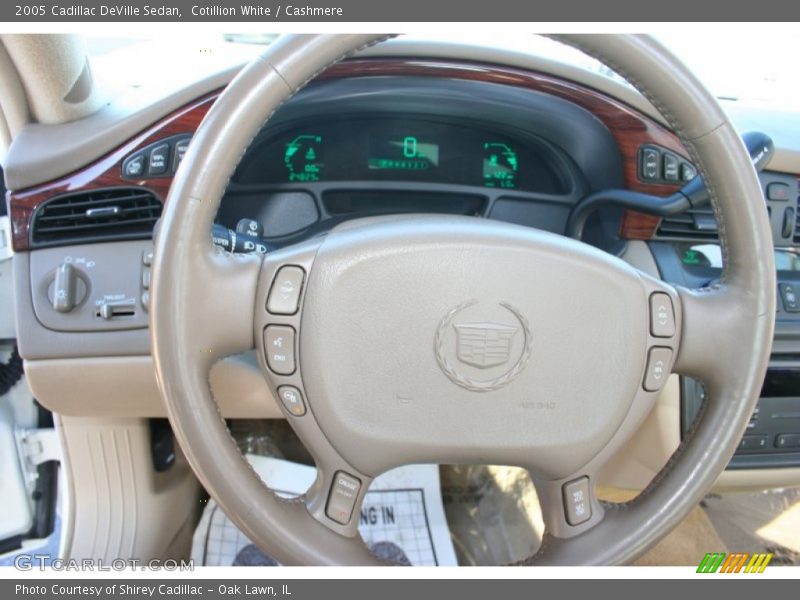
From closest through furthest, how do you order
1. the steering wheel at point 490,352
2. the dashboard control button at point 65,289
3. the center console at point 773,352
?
the steering wheel at point 490,352, the dashboard control button at point 65,289, the center console at point 773,352

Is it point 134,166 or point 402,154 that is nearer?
point 134,166

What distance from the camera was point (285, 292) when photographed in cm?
77

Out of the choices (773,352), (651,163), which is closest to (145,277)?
(651,163)

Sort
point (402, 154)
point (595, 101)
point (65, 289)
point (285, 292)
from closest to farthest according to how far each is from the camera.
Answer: point (285, 292) → point (65, 289) → point (595, 101) → point (402, 154)

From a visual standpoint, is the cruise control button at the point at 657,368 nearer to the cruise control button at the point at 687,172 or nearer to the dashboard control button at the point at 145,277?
the cruise control button at the point at 687,172

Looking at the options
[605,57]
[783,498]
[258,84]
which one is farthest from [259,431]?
[783,498]

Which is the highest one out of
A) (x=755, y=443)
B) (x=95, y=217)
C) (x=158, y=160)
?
(x=158, y=160)

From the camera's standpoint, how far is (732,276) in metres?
0.80

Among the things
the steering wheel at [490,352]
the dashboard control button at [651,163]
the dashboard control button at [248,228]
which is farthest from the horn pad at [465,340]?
the dashboard control button at [651,163]

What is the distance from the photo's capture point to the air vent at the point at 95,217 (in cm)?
110

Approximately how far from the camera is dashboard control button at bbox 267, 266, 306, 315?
76 centimetres

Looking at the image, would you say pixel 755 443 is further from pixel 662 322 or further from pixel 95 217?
pixel 95 217

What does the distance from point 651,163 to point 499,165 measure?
29 centimetres

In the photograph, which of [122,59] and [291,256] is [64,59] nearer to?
[122,59]
